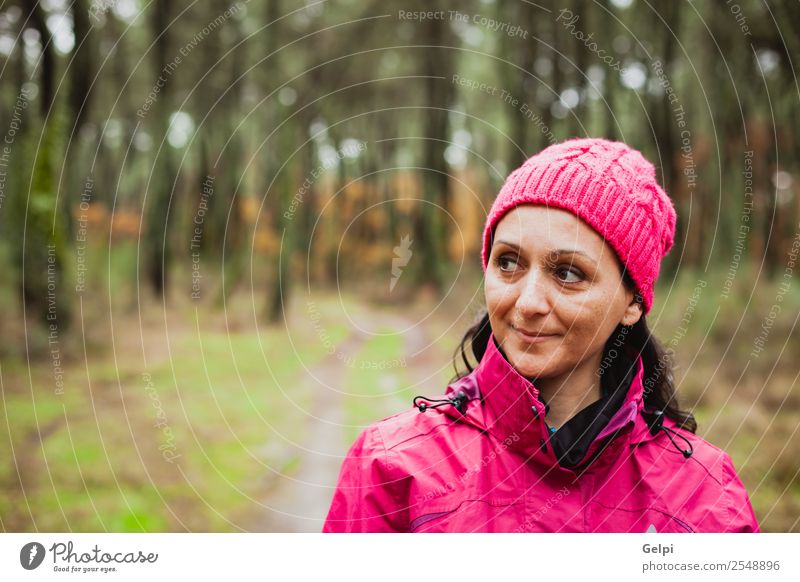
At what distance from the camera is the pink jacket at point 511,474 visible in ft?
5.42

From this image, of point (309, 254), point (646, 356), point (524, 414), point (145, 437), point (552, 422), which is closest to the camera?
point (524, 414)

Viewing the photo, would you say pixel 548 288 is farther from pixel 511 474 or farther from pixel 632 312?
pixel 511 474

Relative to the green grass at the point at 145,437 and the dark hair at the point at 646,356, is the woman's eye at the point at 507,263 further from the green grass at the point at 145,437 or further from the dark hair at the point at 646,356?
the green grass at the point at 145,437

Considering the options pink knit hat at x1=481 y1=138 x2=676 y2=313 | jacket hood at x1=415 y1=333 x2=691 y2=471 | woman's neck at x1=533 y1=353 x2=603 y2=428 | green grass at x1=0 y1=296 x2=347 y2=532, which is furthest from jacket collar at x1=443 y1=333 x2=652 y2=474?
green grass at x1=0 y1=296 x2=347 y2=532

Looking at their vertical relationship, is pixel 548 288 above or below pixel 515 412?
Result: above

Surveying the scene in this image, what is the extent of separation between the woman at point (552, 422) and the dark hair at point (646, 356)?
13cm

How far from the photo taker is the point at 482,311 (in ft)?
6.81

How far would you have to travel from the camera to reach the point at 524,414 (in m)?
1.64

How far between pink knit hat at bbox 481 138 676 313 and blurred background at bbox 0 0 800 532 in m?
0.82

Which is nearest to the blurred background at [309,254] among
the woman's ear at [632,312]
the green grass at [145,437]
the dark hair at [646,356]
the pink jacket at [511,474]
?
the green grass at [145,437]

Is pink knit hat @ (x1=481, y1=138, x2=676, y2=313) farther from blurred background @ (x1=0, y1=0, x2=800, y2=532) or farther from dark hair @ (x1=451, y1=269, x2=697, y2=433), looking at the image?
blurred background @ (x1=0, y1=0, x2=800, y2=532)

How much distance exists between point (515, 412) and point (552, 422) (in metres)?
0.19

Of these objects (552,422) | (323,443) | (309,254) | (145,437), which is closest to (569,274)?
(552,422)

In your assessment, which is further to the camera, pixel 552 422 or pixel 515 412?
pixel 552 422
